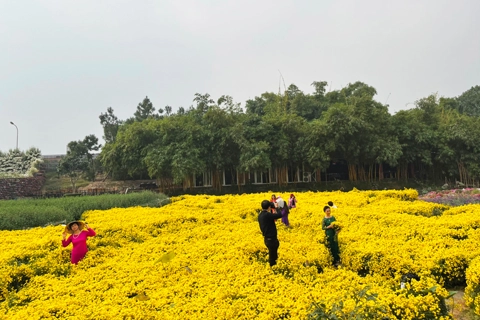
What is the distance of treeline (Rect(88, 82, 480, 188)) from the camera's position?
21.6m

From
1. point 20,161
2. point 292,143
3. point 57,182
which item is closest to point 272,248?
point 292,143

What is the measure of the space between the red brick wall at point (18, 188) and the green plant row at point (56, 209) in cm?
1148

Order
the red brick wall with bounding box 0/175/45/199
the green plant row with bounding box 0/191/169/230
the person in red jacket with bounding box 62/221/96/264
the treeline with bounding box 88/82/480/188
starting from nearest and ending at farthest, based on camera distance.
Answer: the person in red jacket with bounding box 62/221/96/264, the green plant row with bounding box 0/191/169/230, the treeline with bounding box 88/82/480/188, the red brick wall with bounding box 0/175/45/199

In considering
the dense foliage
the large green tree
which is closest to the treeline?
the large green tree

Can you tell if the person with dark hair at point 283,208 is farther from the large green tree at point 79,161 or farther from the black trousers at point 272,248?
the large green tree at point 79,161

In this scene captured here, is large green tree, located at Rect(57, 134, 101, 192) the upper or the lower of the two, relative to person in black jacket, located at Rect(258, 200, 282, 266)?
upper

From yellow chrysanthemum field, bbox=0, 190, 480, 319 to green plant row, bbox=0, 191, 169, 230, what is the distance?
1493mm

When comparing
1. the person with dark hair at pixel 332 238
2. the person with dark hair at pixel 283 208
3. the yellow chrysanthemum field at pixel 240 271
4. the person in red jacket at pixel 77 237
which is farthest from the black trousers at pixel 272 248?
the person in red jacket at pixel 77 237

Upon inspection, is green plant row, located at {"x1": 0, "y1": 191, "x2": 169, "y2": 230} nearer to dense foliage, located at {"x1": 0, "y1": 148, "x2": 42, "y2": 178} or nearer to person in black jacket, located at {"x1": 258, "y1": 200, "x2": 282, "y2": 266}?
person in black jacket, located at {"x1": 258, "y1": 200, "x2": 282, "y2": 266}

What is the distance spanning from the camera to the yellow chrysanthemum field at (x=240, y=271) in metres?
4.39

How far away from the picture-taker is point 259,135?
23.2 meters

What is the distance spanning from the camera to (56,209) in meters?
11.5

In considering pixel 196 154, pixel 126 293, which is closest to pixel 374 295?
pixel 126 293

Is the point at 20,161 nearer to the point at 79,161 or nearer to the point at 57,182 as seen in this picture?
the point at 57,182
